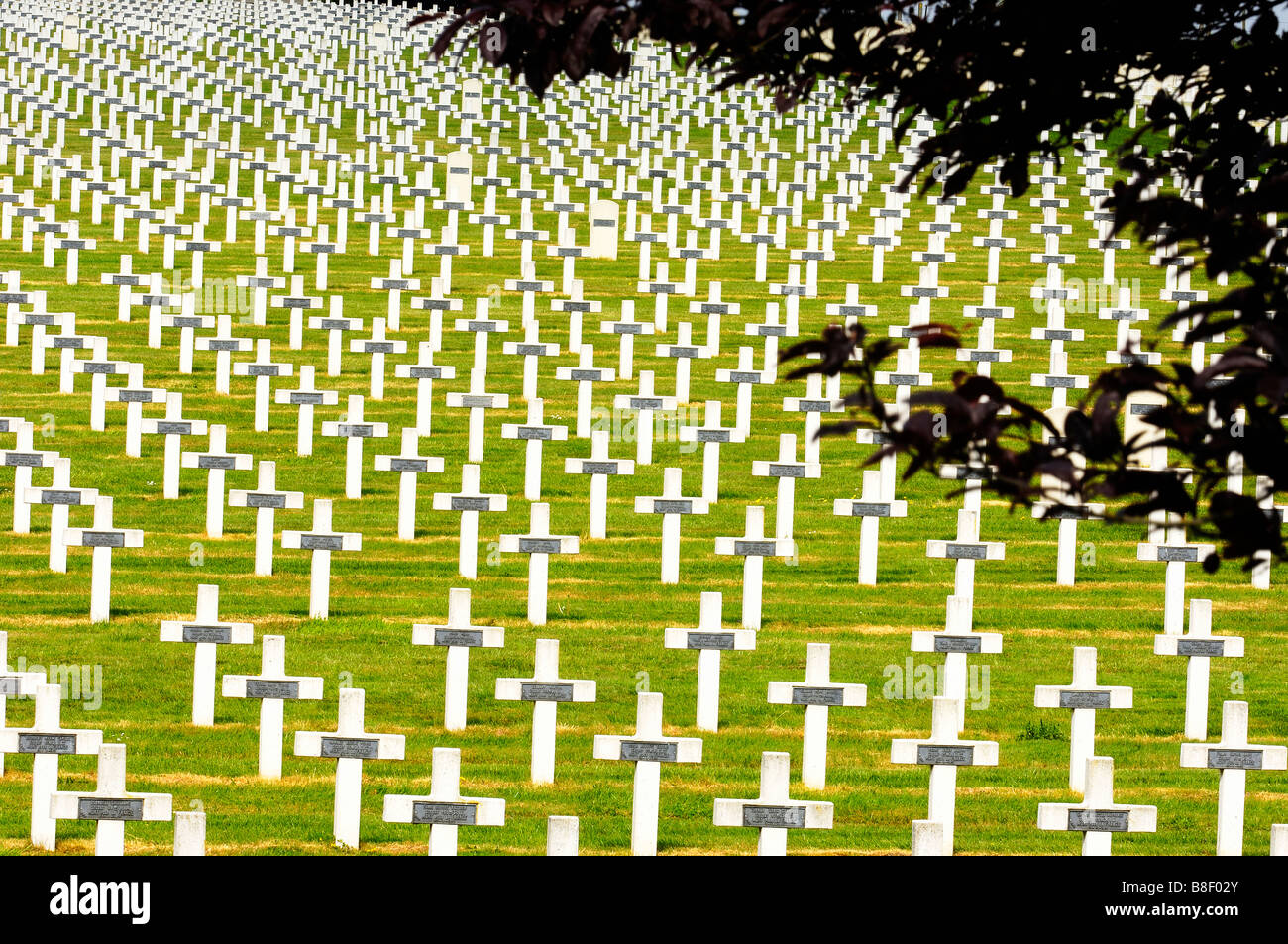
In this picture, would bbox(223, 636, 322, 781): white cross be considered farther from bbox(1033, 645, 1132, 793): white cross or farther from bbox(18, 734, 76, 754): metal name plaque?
bbox(1033, 645, 1132, 793): white cross

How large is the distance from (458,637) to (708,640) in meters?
1.19

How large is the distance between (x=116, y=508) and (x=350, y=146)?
757 inches

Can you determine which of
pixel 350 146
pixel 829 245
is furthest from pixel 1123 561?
pixel 350 146

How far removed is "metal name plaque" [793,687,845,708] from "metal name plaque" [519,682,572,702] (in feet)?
3.21

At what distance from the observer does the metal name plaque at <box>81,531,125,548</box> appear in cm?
1068

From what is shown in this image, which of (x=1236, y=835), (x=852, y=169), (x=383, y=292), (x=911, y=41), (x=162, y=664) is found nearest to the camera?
(x=911, y=41)

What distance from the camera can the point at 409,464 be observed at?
494 inches

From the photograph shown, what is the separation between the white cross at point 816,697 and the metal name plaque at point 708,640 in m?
0.79

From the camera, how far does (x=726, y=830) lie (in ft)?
26.9

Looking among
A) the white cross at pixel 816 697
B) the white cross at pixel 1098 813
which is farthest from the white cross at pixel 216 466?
the white cross at pixel 1098 813

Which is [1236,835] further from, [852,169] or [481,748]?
Answer: [852,169]

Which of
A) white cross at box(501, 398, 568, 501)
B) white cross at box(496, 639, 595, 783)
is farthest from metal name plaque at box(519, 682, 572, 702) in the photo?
white cross at box(501, 398, 568, 501)

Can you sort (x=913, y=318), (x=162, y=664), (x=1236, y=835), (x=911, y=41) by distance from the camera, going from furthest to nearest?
(x=913, y=318) → (x=162, y=664) → (x=1236, y=835) → (x=911, y=41)

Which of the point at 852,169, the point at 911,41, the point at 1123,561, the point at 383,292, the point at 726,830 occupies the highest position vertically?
the point at 852,169
